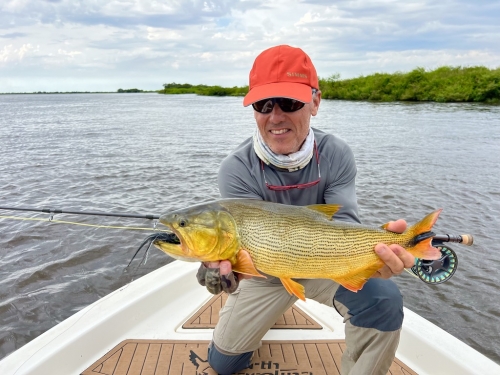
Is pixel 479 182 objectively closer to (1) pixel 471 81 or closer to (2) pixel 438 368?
(2) pixel 438 368

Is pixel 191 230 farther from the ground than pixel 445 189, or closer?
farther from the ground

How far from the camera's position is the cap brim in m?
2.78

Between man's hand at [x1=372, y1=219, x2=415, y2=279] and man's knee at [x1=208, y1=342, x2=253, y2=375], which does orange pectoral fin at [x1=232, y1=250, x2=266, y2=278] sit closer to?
man's hand at [x1=372, y1=219, x2=415, y2=279]

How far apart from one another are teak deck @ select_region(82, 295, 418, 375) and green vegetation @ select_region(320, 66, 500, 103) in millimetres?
42144

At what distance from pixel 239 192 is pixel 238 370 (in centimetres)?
140

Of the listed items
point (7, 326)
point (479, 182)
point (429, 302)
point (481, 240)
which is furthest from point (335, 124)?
point (7, 326)

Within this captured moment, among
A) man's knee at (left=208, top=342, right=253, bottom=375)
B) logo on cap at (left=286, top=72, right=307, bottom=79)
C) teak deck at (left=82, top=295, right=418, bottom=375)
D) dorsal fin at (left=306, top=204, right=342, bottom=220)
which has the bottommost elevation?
teak deck at (left=82, top=295, right=418, bottom=375)

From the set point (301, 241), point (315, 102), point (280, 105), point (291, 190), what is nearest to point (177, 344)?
point (291, 190)

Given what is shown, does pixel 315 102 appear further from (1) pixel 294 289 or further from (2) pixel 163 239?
(2) pixel 163 239

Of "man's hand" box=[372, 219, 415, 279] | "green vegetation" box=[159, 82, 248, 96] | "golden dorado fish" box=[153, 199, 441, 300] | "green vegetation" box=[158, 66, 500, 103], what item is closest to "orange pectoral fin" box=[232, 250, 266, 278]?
"golden dorado fish" box=[153, 199, 441, 300]

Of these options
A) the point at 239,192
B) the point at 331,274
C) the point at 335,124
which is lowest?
the point at 335,124

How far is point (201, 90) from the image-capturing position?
126438 mm

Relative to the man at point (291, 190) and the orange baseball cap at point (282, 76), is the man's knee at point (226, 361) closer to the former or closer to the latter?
the man at point (291, 190)

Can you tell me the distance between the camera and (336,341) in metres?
3.55
